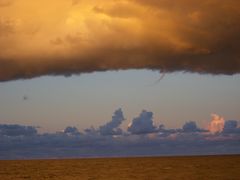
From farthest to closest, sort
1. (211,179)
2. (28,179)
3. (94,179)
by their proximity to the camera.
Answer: (28,179) → (94,179) → (211,179)

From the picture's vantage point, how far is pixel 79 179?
10350 centimetres

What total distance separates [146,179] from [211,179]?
44.9 feet

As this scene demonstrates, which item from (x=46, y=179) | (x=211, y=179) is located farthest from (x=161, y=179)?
(x=46, y=179)

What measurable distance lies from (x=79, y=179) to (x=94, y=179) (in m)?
4.21

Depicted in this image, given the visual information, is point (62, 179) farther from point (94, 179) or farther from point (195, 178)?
point (195, 178)

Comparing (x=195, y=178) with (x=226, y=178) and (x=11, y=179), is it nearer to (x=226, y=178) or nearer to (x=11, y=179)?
(x=226, y=178)

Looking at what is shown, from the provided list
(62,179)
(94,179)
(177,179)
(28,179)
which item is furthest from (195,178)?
(28,179)

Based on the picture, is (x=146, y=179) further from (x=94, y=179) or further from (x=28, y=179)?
(x=28, y=179)

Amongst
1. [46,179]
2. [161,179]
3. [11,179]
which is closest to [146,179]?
[161,179]

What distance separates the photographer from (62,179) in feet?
345

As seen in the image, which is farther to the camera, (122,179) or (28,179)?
(28,179)

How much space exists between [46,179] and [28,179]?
5.37 m

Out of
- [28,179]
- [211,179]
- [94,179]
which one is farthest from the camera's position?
[28,179]

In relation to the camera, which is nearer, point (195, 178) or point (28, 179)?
point (195, 178)
